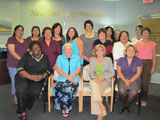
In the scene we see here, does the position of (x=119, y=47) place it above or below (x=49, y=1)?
below

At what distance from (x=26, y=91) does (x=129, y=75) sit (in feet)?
6.22

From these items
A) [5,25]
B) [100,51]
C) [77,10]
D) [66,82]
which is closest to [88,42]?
[100,51]

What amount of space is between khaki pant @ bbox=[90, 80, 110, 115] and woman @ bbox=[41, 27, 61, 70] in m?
0.98

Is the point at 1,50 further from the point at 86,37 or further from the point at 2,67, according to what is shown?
the point at 86,37

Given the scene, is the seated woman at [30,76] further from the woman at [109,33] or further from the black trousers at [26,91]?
the woman at [109,33]

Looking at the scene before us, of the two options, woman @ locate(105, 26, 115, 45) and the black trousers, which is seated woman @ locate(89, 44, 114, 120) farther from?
the black trousers

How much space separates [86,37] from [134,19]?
10.6 feet

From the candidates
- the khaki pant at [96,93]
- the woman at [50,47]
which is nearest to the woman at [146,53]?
the khaki pant at [96,93]

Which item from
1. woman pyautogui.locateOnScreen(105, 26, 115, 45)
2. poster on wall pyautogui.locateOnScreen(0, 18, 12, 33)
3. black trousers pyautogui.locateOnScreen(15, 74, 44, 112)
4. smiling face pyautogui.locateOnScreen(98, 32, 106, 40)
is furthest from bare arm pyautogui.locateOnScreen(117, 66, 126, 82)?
poster on wall pyautogui.locateOnScreen(0, 18, 12, 33)

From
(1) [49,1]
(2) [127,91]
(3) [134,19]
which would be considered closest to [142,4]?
(3) [134,19]

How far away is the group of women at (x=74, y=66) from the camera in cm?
295

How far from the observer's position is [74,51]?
3.66 metres

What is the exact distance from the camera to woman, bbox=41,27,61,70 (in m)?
3.47

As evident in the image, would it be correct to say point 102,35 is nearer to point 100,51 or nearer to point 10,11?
point 100,51
